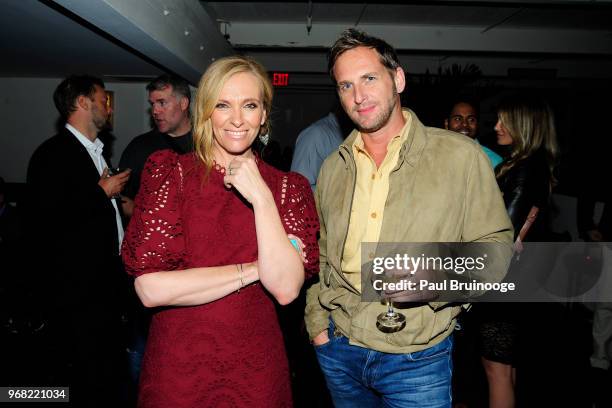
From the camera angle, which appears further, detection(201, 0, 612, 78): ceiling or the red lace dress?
detection(201, 0, 612, 78): ceiling

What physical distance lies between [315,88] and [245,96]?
1155 centimetres

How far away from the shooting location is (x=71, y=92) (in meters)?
2.89

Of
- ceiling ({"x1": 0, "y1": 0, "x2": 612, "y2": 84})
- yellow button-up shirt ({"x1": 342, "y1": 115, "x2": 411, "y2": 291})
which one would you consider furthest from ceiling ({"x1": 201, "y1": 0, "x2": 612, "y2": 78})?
yellow button-up shirt ({"x1": 342, "y1": 115, "x2": 411, "y2": 291})

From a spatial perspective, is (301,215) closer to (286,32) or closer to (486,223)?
(486,223)

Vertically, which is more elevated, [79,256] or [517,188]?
[517,188]

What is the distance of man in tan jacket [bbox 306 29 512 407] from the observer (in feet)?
5.10

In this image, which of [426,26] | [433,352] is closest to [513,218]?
[433,352]

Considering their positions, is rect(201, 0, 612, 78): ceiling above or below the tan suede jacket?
above

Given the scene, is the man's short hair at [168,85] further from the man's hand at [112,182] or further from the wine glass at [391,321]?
the wine glass at [391,321]

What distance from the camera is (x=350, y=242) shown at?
173 cm

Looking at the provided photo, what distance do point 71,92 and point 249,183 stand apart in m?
2.21

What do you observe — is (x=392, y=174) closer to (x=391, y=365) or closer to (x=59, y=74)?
(x=391, y=365)

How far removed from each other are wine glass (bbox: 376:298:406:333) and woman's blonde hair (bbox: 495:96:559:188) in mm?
1435

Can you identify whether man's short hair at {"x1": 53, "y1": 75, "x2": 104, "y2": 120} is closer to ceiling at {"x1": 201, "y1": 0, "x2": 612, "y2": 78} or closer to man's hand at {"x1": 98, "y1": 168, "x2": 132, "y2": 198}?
man's hand at {"x1": 98, "y1": 168, "x2": 132, "y2": 198}
